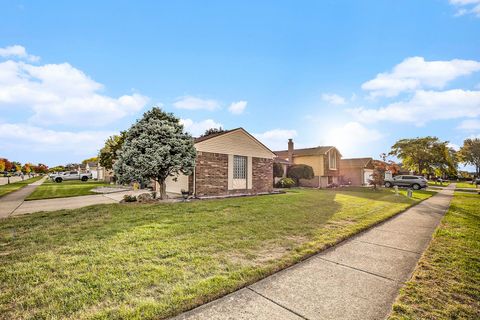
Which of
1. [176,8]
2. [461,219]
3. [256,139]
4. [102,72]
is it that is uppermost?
[176,8]

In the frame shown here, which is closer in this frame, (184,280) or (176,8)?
(184,280)

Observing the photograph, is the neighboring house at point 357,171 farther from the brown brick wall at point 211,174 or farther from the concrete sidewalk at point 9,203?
the concrete sidewalk at point 9,203

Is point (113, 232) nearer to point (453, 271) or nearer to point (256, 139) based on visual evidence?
point (453, 271)

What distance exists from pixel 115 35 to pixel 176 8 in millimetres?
3743

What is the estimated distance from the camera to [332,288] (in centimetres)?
328

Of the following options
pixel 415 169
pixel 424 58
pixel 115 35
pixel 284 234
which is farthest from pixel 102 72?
pixel 415 169

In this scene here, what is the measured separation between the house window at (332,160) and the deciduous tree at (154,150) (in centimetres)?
2251

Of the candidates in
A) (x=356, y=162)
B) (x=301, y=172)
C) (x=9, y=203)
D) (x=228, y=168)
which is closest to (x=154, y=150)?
(x=228, y=168)

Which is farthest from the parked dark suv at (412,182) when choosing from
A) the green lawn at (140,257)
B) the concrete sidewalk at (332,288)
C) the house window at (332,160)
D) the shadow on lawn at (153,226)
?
the concrete sidewalk at (332,288)

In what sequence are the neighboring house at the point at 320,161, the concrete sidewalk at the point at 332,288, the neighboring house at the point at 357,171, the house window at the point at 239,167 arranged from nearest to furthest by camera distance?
the concrete sidewalk at the point at 332,288 < the house window at the point at 239,167 < the neighboring house at the point at 320,161 < the neighboring house at the point at 357,171

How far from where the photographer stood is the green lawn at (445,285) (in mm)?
2760

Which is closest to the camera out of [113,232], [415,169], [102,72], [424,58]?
[113,232]

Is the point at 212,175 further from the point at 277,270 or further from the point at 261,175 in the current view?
the point at 277,270

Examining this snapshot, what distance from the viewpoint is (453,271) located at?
3947 mm
